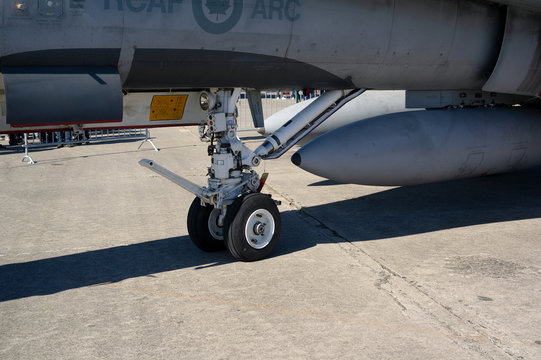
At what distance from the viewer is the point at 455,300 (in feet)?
17.6

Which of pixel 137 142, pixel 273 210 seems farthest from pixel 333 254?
pixel 137 142

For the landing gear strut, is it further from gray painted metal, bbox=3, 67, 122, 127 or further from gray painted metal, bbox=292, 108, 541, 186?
gray painted metal, bbox=3, 67, 122, 127

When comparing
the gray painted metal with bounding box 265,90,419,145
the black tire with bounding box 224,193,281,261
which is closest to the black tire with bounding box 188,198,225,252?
the black tire with bounding box 224,193,281,261

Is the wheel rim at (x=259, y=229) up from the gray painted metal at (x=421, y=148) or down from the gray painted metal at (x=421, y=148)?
down

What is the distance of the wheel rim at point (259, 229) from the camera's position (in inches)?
257

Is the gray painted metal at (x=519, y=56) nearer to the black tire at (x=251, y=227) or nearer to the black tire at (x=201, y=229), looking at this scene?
the black tire at (x=251, y=227)

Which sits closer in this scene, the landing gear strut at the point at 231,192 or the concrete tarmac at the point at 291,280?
the concrete tarmac at the point at 291,280

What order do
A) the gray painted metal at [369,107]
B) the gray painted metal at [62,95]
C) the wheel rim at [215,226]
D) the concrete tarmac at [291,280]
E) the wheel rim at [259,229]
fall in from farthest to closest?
1. the gray painted metal at [369,107]
2. the wheel rim at [215,226]
3. the wheel rim at [259,229]
4. the gray painted metal at [62,95]
5. the concrete tarmac at [291,280]

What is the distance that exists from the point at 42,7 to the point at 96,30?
1.74 feet

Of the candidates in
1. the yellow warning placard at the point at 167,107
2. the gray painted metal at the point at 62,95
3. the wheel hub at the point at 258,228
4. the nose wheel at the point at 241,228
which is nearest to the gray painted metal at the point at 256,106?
the yellow warning placard at the point at 167,107

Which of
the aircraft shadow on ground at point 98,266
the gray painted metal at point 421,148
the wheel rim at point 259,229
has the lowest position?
the aircraft shadow on ground at point 98,266

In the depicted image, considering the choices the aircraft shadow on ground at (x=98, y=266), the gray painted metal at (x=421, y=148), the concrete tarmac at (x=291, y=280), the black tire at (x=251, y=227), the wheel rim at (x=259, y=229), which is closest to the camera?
the concrete tarmac at (x=291, y=280)

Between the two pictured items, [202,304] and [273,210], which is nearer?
[202,304]

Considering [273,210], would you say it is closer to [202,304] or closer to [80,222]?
[202,304]
